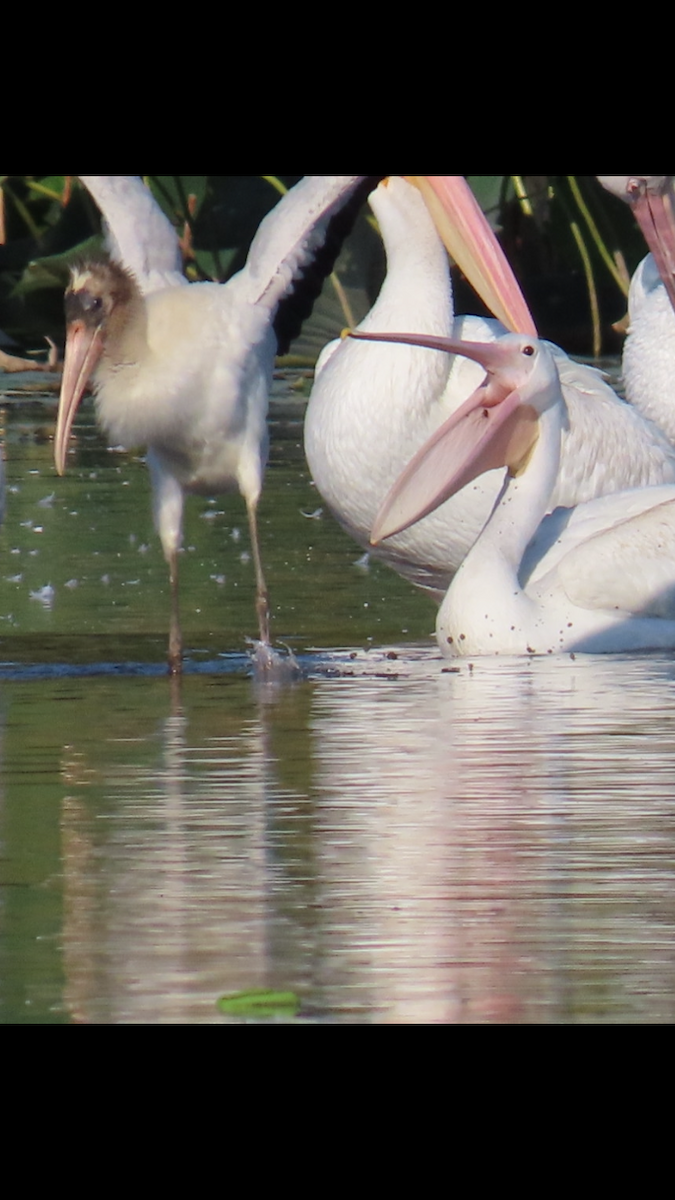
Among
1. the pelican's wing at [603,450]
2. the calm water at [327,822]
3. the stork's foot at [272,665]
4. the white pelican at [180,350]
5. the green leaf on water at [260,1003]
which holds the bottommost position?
the stork's foot at [272,665]

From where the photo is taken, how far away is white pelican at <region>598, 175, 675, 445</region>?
598 cm

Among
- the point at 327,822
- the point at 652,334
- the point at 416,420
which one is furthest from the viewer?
the point at 652,334

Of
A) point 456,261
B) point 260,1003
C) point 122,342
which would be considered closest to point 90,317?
point 122,342

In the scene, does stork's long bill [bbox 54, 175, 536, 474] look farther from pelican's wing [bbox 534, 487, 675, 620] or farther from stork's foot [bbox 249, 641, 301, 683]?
stork's foot [bbox 249, 641, 301, 683]

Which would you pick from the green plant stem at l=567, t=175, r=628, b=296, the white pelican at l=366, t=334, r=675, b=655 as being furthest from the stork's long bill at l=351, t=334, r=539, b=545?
the green plant stem at l=567, t=175, r=628, b=296

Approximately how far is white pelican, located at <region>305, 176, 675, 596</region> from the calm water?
193mm

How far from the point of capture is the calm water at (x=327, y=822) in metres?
2.51

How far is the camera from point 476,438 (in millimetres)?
5246

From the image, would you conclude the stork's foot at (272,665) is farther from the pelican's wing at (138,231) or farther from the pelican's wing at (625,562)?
the pelican's wing at (138,231)

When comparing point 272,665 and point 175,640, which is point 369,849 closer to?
point 272,665

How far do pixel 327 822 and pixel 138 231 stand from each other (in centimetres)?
251

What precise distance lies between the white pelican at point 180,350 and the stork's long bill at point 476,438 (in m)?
0.35

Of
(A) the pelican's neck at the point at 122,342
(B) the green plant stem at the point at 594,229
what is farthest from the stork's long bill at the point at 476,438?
(B) the green plant stem at the point at 594,229

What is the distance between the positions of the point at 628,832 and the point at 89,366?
8.68ft
